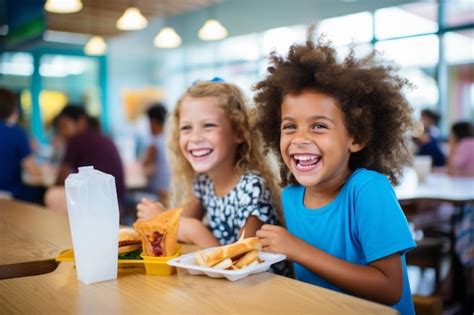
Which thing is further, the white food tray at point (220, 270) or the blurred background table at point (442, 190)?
the blurred background table at point (442, 190)

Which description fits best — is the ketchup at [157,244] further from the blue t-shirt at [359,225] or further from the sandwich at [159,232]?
the blue t-shirt at [359,225]

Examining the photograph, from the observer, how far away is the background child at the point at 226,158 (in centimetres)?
177

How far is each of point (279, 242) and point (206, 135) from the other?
0.71m

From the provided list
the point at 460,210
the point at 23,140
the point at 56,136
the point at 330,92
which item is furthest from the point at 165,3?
the point at 330,92

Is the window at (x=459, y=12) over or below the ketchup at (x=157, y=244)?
over

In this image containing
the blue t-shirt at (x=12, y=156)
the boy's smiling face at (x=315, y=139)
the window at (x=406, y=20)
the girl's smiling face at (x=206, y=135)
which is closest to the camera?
the boy's smiling face at (x=315, y=139)

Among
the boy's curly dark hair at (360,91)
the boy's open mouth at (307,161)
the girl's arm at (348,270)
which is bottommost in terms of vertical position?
the girl's arm at (348,270)

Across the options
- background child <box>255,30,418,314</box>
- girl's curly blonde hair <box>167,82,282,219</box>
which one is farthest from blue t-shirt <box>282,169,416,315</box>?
girl's curly blonde hair <box>167,82,282,219</box>

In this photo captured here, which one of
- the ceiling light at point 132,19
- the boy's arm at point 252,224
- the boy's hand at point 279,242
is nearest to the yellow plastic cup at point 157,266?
the boy's hand at point 279,242

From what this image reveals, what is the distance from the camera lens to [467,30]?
7211mm

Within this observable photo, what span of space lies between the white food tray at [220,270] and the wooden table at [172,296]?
1 centimetres

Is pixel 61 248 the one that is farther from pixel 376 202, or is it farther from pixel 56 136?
pixel 56 136

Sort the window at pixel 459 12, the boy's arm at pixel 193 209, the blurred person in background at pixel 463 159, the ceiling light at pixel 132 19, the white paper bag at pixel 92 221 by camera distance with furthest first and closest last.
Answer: the window at pixel 459 12, the ceiling light at pixel 132 19, the blurred person in background at pixel 463 159, the boy's arm at pixel 193 209, the white paper bag at pixel 92 221

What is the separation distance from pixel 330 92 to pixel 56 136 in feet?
16.8
